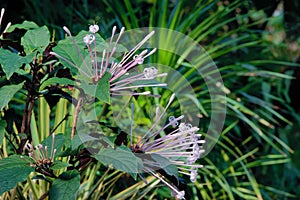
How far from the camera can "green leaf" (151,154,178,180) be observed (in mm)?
588

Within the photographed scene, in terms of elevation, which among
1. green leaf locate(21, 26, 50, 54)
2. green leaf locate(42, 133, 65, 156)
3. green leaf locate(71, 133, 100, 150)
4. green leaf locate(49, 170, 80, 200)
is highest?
green leaf locate(21, 26, 50, 54)

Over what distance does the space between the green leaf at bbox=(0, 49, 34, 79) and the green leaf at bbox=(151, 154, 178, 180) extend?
213 mm

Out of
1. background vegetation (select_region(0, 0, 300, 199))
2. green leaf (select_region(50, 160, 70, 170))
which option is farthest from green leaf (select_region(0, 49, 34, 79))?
background vegetation (select_region(0, 0, 300, 199))

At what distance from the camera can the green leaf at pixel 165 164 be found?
588 mm

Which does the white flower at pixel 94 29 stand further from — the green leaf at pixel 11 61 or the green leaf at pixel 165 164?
the green leaf at pixel 165 164

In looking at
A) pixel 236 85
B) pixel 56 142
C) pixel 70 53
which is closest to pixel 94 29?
pixel 70 53

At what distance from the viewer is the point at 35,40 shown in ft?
1.98

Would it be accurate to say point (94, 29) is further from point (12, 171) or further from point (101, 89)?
point (12, 171)

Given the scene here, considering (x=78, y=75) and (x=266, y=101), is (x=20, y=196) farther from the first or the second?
(x=266, y=101)

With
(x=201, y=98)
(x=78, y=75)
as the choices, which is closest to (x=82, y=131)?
(x=78, y=75)

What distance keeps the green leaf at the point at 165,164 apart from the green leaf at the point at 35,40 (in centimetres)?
22

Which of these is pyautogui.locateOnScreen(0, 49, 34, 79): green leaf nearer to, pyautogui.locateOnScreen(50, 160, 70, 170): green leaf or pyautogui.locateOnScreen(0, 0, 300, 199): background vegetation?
pyautogui.locateOnScreen(50, 160, 70, 170): green leaf

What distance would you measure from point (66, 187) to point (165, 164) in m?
0.14

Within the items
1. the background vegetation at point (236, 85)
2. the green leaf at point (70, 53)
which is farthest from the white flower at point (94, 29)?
the background vegetation at point (236, 85)
